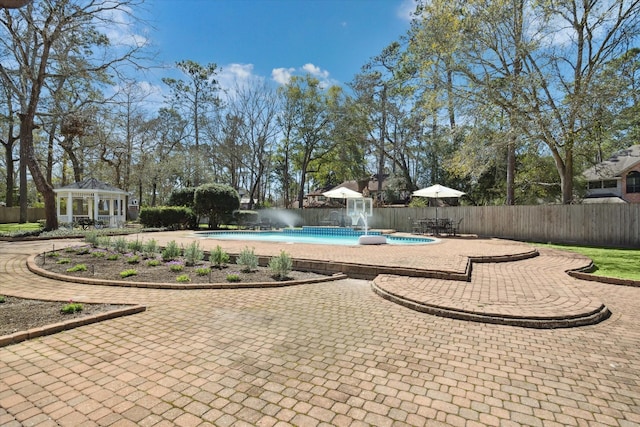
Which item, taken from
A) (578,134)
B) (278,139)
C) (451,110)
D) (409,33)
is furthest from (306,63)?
(578,134)

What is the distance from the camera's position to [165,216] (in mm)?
17938

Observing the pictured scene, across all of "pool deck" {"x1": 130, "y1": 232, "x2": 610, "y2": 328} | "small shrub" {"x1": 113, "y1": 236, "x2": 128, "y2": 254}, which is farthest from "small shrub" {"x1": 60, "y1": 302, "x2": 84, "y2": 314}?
"small shrub" {"x1": 113, "y1": 236, "x2": 128, "y2": 254}

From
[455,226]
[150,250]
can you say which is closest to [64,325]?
[150,250]

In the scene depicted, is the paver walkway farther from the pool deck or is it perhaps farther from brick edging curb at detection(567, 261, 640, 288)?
brick edging curb at detection(567, 261, 640, 288)

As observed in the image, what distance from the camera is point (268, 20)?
50.0 feet

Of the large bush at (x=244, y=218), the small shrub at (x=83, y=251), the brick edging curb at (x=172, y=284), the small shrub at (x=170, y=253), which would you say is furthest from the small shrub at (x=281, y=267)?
the large bush at (x=244, y=218)

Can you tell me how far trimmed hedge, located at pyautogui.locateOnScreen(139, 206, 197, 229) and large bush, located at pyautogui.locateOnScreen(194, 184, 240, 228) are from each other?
823 mm

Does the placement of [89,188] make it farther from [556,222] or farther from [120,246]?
[556,222]

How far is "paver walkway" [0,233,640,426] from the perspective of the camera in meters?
2.14

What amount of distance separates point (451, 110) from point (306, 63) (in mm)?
15573

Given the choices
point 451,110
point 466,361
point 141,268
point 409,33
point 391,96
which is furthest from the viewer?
point 391,96

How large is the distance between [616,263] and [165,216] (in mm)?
18555

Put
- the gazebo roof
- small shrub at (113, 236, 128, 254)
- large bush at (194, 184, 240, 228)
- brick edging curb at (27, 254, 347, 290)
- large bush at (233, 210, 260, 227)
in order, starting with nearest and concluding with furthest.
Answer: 1. brick edging curb at (27, 254, 347, 290)
2. small shrub at (113, 236, 128, 254)
3. the gazebo roof
4. large bush at (194, 184, 240, 228)
5. large bush at (233, 210, 260, 227)

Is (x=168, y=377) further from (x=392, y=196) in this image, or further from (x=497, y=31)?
(x=392, y=196)
